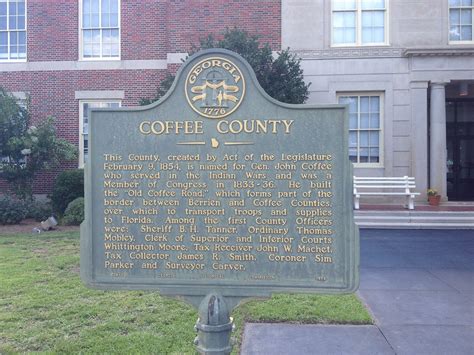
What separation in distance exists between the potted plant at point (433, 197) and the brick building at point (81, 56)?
9.26 meters

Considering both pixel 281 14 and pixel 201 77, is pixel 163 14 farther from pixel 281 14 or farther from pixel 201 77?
pixel 201 77

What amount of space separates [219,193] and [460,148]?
17.4 metres

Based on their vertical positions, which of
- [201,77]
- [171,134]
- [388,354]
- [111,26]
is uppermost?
[111,26]

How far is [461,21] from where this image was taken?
53.9 ft

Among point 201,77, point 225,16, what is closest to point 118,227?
point 201,77

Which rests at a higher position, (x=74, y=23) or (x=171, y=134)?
(x=74, y=23)

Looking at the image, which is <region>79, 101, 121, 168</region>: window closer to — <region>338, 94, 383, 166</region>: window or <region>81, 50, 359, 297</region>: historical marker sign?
<region>338, 94, 383, 166</region>: window

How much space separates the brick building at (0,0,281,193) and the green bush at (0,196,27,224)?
2.51 metres

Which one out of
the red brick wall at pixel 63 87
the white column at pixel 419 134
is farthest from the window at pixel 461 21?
the red brick wall at pixel 63 87

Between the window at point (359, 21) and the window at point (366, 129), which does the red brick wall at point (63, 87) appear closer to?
the window at point (359, 21)

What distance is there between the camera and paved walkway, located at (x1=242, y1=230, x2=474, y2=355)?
493cm

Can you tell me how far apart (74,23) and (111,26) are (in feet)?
4.14

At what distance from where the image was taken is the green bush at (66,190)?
52.5 ft

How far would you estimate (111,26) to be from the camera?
17.6m
